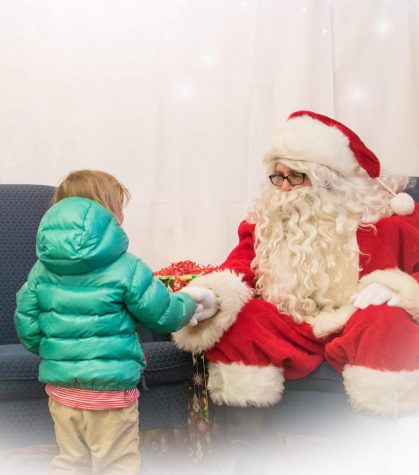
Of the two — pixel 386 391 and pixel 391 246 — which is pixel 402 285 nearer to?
pixel 391 246

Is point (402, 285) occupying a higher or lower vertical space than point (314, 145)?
lower

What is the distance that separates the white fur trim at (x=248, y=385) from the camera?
2.20m

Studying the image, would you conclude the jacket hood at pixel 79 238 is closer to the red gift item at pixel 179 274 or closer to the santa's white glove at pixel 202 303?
the santa's white glove at pixel 202 303

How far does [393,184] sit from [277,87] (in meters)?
1.03

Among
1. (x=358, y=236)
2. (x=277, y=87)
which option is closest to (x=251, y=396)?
(x=358, y=236)

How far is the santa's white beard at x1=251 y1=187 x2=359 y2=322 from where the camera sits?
2383 millimetres

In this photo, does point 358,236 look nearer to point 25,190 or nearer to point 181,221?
point 181,221

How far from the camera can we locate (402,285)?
2195 millimetres

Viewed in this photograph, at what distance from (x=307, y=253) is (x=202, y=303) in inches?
17.2

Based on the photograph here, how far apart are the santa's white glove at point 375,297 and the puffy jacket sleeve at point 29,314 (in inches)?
39.2

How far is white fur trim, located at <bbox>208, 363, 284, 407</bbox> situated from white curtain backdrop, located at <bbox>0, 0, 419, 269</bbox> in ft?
3.84

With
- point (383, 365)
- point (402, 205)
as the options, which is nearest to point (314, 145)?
point (402, 205)

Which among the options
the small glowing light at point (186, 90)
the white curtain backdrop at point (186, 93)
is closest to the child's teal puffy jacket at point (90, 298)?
the white curtain backdrop at point (186, 93)

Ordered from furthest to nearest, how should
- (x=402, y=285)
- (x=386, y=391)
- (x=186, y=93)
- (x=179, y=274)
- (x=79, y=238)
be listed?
(x=186, y=93) < (x=179, y=274) < (x=402, y=285) < (x=386, y=391) < (x=79, y=238)
